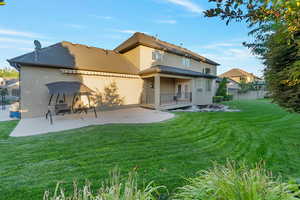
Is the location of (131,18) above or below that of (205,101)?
above

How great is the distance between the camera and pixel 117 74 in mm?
12047

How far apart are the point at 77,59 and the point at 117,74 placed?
3.26 meters

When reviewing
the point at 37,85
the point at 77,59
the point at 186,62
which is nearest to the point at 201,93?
the point at 186,62

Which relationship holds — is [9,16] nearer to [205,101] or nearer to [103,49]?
[103,49]

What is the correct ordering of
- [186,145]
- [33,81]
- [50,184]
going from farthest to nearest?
[33,81], [186,145], [50,184]

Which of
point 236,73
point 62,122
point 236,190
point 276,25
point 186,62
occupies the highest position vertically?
point 236,73

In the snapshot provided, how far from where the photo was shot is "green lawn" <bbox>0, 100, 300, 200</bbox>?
2.88 metres

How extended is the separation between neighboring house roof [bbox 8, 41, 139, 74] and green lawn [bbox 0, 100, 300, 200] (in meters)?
5.19

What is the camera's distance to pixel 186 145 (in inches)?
184

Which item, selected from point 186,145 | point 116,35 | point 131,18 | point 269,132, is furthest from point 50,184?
point 116,35

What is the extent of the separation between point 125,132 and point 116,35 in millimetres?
15519

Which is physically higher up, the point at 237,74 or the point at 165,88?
the point at 237,74

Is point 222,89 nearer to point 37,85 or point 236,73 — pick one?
point 37,85

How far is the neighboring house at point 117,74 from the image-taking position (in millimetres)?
8811
